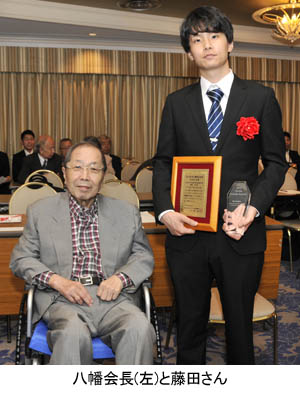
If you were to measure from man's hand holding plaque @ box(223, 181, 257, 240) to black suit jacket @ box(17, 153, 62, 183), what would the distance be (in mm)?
5048

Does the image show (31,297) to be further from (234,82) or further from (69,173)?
(234,82)

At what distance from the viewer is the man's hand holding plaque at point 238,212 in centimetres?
181

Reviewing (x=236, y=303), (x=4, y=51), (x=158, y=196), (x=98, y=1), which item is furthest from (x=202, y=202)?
(x=4, y=51)

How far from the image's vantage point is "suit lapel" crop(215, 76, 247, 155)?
191cm

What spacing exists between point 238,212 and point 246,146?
28 cm

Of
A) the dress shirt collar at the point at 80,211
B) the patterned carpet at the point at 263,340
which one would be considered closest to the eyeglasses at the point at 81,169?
the dress shirt collar at the point at 80,211

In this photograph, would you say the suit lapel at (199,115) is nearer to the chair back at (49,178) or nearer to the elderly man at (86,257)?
the elderly man at (86,257)

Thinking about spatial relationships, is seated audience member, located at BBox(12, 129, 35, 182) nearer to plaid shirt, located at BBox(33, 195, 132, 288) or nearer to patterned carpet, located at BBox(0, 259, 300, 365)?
patterned carpet, located at BBox(0, 259, 300, 365)

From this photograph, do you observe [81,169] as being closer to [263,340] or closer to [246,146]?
[246,146]

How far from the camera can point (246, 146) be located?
6.28ft

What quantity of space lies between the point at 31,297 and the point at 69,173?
605 mm

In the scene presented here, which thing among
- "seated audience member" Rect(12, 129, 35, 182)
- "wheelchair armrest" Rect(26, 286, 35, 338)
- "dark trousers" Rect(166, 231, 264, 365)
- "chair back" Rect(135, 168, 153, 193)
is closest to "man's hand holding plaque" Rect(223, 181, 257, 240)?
"dark trousers" Rect(166, 231, 264, 365)

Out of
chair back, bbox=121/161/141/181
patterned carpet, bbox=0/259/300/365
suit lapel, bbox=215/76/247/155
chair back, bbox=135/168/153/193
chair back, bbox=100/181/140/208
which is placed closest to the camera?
suit lapel, bbox=215/76/247/155

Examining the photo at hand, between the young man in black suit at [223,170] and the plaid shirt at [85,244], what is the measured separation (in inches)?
16.6
